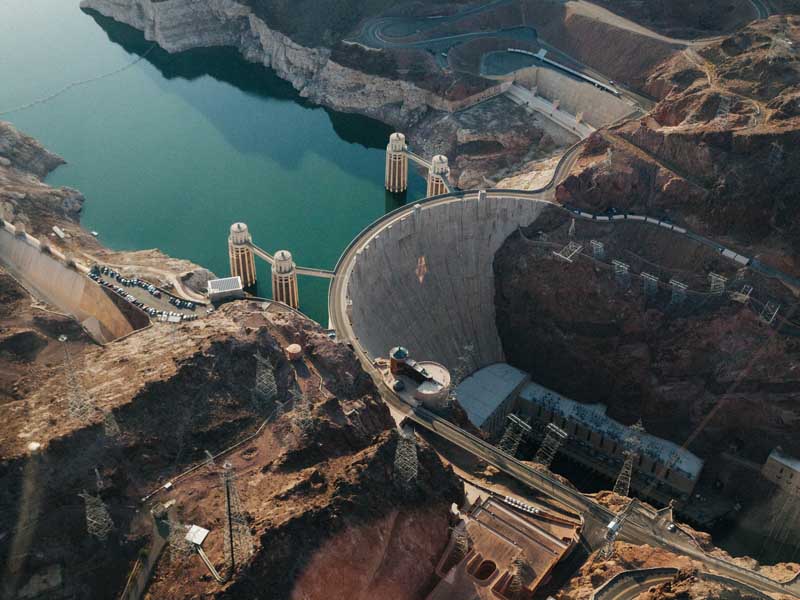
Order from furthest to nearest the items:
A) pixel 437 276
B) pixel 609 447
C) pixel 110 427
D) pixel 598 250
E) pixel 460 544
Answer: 1. pixel 437 276
2. pixel 598 250
3. pixel 609 447
4. pixel 460 544
5. pixel 110 427

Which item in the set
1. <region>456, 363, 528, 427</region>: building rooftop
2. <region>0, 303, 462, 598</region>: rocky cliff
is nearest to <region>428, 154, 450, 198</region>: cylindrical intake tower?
<region>456, 363, 528, 427</region>: building rooftop

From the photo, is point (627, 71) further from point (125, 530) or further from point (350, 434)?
point (125, 530)

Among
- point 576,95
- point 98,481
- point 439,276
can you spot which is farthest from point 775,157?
point 98,481

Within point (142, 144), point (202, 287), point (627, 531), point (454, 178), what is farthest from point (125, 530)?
point (142, 144)

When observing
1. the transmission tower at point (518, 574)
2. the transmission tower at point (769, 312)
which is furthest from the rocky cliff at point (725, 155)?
the transmission tower at point (518, 574)

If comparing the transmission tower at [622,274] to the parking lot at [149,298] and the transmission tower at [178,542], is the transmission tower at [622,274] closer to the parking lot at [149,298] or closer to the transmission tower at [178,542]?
the parking lot at [149,298]

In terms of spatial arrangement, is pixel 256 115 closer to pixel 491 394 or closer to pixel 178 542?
pixel 491 394

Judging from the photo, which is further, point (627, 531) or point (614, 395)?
point (614, 395)
